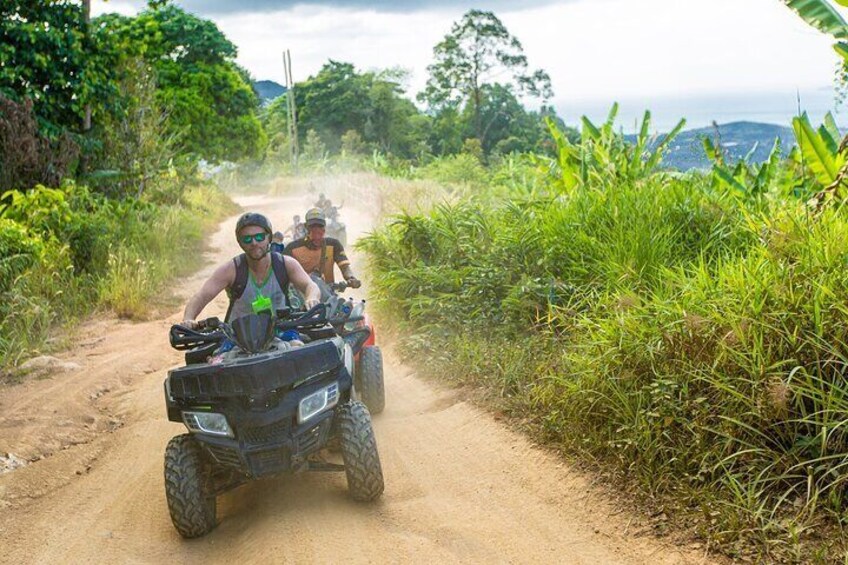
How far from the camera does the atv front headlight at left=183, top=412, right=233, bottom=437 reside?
4.57 metres

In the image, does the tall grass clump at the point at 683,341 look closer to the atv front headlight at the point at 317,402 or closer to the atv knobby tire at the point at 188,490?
the atv front headlight at the point at 317,402

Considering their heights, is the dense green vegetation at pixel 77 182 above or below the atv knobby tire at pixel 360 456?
above

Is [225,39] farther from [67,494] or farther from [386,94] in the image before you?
[67,494]

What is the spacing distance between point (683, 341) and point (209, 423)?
9.21ft

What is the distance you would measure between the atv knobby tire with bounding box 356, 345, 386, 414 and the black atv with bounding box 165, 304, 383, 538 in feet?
6.08

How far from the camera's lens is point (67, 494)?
592 centimetres

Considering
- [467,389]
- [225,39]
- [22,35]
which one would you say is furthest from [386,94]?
[467,389]

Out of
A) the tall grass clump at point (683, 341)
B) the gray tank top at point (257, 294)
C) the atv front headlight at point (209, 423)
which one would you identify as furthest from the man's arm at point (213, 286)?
the tall grass clump at point (683, 341)

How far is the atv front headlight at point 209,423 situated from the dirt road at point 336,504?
2.15 ft

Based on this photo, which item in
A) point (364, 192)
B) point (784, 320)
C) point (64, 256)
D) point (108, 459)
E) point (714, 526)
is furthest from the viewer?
point (364, 192)

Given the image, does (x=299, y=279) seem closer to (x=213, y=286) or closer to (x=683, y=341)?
(x=213, y=286)

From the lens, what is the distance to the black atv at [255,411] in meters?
4.52

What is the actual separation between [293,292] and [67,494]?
2.19m

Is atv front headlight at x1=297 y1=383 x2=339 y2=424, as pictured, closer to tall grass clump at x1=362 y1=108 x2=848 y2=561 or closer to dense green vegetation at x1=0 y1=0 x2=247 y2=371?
tall grass clump at x1=362 y1=108 x2=848 y2=561
